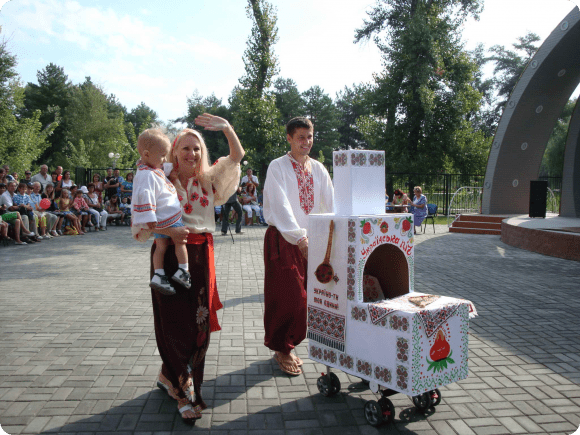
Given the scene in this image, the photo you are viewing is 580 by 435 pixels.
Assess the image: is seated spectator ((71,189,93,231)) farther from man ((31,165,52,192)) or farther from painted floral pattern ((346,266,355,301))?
painted floral pattern ((346,266,355,301))

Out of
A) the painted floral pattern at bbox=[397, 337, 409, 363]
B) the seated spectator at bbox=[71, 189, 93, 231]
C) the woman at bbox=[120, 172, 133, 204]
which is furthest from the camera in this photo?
the woman at bbox=[120, 172, 133, 204]

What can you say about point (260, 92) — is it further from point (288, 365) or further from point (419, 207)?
point (288, 365)

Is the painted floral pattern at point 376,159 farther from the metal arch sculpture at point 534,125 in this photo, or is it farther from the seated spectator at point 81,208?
the seated spectator at point 81,208

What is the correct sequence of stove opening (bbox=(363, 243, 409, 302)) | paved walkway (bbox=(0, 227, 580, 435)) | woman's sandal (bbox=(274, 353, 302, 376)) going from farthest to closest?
woman's sandal (bbox=(274, 353, 302, 376))
stove opening (bbox=(363, 243, 409, 302))
paved walkway (bbox=(0, 227, 580, 435))

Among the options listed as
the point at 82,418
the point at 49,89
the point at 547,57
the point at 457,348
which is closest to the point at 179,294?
the point at 82,418

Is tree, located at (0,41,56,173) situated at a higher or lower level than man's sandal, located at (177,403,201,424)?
higher

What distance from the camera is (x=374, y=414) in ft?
9.91

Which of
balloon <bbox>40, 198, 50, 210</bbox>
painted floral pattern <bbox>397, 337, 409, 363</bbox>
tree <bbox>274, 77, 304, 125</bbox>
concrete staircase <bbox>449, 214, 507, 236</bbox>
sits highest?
tree <bbox>274, 77, 304, 125</bbox>

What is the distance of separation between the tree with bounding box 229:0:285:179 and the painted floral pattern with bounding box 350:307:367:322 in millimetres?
21976

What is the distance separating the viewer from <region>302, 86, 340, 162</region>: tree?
194 feet

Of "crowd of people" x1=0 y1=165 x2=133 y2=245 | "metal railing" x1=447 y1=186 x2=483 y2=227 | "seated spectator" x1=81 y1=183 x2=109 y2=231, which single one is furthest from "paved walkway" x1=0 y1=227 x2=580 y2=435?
"metal railing" x1=447 y1=186 x2=483 y2=227

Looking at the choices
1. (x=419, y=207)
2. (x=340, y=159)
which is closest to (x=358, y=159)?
(x=340, y=159)

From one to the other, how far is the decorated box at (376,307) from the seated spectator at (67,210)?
12.6 metres

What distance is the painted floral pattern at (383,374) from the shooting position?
2948mm
